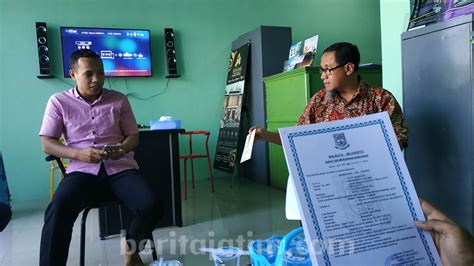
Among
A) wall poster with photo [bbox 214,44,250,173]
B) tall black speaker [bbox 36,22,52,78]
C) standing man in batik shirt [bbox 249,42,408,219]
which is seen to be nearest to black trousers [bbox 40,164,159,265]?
standing man in batik shirt [bbox 249,42,408,219]

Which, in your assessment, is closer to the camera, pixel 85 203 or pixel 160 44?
pixel 85 203

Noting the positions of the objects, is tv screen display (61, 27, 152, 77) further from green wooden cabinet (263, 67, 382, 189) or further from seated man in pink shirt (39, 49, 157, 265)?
seated man in pink shirt (39, 49, 157, 265)

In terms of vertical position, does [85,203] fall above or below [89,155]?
below

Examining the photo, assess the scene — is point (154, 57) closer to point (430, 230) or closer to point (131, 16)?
point (131, 16)

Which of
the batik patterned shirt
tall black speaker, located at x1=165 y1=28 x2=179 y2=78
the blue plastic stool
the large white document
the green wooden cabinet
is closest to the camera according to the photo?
the large white document

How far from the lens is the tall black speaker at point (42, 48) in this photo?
165 inches

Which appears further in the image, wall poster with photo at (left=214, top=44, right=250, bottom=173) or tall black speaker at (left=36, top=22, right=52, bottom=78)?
wall poster with photo at (left=214, top=44, right=250, bottom=173)

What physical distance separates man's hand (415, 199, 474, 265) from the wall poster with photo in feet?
12.0

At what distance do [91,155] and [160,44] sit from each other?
10.7 ft

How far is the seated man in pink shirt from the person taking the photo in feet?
5.51

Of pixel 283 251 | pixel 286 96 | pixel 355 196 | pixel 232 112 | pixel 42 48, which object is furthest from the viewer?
pixel 232 112

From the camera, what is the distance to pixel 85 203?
178 centimetres

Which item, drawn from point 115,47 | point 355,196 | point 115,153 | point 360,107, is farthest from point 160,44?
point 355,196

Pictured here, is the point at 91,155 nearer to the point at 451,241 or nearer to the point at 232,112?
the point at 451,241
